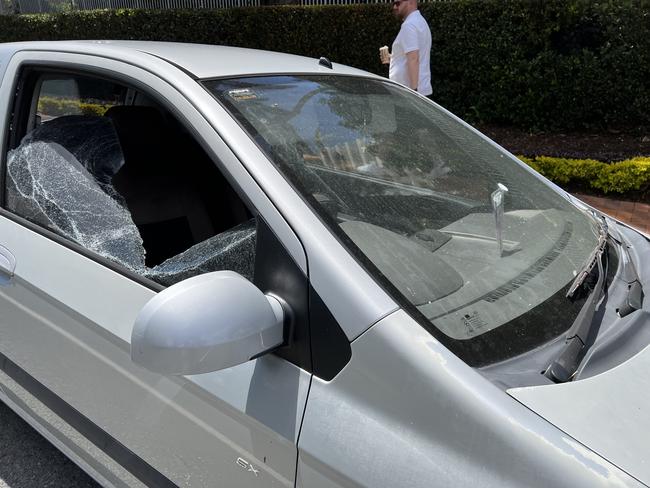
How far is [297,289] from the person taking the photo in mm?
1278

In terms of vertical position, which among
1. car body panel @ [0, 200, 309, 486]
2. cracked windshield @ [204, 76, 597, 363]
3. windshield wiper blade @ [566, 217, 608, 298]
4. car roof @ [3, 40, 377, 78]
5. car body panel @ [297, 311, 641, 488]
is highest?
car roof @ [3, 40, 377, 78]

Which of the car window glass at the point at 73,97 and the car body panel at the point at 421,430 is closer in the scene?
the car body panel at the point at 421,430

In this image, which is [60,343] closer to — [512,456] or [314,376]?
[314,376]

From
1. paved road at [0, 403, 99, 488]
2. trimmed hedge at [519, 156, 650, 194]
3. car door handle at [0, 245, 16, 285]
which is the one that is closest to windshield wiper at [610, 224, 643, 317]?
car door handle at [0, 245, 16, 285]

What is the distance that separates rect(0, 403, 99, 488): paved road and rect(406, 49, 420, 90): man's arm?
371 centimetres

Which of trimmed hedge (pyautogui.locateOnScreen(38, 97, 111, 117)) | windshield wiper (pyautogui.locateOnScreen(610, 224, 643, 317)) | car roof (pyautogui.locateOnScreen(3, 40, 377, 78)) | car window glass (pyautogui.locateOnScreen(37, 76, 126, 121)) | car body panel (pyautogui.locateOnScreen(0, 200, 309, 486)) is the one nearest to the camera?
car body panel (pyautogui.locateOnScreen(0, 200, 309, 486))

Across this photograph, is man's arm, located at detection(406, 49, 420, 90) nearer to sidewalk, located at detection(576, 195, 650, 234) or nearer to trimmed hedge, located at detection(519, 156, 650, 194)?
trimmed hedge, located at detection(519, 156, 650, 194)

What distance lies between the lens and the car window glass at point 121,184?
77.4 inches

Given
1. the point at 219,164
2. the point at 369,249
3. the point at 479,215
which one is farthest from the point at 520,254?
the point at 219,164

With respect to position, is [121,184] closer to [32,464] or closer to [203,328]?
Result: [32,464]

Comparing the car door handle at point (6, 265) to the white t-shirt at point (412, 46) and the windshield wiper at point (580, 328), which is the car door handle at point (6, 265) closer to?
the windshield wiper at point (580, 328)

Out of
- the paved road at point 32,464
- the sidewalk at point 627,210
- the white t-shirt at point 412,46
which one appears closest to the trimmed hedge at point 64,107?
the paved road at point 32,464

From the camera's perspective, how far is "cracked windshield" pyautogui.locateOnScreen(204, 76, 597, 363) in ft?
4.40

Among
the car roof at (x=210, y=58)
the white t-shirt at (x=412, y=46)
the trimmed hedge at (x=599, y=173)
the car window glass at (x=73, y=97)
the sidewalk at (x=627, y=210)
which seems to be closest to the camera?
the car roof at (x=210, y=58)
